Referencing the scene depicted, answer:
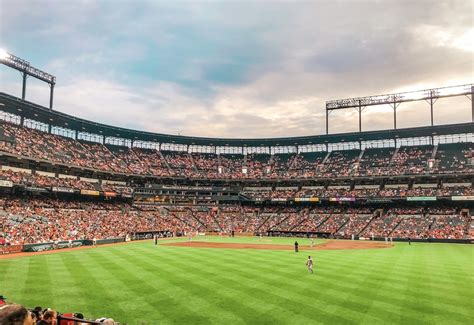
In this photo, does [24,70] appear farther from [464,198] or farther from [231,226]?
[464,198]

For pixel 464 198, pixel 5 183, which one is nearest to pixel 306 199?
pixel 464 198

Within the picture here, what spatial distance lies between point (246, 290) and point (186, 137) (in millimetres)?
77616

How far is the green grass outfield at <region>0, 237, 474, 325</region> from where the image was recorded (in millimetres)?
16469

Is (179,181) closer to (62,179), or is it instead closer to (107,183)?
(107,183)

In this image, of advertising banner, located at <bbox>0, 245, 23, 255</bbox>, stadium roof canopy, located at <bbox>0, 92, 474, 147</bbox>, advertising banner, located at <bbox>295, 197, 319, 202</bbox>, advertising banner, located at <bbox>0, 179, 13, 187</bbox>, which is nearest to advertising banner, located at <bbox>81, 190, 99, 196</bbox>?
advertising banner, located at <bbox>0, 179, 13, 187</bbox>

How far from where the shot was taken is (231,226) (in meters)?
82.1

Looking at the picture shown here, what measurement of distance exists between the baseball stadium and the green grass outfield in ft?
0.48

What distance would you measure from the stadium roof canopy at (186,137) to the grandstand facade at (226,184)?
0.27 m

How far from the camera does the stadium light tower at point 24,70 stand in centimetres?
6191

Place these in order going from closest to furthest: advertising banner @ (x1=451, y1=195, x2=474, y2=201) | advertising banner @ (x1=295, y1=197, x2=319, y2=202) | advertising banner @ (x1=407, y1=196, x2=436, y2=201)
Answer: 1. advertising banner @ (x1=451, y1=195, x2=474, y2=201)
2. advertising banner @ (x1=407, y1=196, x2=436, y2=201)
3. advertising banner @ (x1=295, y1=197, x2=319, y2=202)

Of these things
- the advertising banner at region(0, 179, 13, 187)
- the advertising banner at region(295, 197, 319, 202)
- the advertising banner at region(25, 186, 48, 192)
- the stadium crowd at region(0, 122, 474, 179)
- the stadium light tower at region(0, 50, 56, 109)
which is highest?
the stadium light tower at region(0, 50, 56, 109)

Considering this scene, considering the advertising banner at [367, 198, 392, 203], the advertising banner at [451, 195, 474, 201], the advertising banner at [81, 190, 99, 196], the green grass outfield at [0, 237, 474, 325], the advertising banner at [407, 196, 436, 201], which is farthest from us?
the advertising banner at [367, 198, 392, 203]

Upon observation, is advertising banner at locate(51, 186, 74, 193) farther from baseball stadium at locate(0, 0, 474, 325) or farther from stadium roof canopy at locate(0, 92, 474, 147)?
stadium roof canopy at locate(0, 92, 474, 147)

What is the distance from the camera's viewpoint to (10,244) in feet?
134
